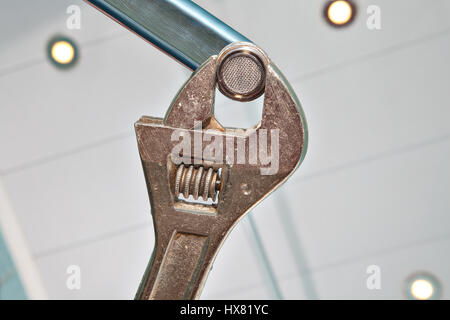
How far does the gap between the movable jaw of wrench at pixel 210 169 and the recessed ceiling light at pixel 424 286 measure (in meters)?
1.52

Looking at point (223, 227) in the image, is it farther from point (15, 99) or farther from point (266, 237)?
point (15, 99)

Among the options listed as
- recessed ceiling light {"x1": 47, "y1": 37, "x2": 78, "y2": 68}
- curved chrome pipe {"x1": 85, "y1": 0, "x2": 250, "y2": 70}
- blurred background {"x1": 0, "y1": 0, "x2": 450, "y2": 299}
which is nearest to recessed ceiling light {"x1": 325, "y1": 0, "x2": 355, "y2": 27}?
blurred background {"x1": 0, "y1": 0, "x2": 450, "y2": 299}

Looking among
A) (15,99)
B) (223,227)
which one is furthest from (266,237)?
(223,227)

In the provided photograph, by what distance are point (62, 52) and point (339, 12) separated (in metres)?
0.92

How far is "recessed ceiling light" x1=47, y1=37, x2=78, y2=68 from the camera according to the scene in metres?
1.58

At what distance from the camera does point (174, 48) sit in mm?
360

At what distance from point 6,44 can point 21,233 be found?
645 mm

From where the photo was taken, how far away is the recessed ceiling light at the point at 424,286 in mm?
1680

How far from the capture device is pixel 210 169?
357mm

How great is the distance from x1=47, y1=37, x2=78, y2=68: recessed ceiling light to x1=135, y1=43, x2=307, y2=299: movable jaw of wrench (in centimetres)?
134

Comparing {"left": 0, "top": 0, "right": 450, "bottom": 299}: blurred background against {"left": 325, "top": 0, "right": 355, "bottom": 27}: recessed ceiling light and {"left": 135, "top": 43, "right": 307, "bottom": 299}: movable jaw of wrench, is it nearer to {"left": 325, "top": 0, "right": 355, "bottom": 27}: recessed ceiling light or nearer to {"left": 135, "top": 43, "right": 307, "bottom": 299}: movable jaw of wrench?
{"left": 325, "top": 0, "right": 355, "bottom": 27}: recessed ceiling light

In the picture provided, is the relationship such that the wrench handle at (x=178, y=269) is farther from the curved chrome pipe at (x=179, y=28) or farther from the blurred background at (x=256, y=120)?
the blurred background at (x=256, y=120)

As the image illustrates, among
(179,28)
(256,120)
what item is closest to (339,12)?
(256,120)

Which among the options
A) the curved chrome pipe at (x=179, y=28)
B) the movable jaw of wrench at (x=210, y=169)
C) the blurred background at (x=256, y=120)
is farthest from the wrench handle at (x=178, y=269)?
the blurred background at (x=256, y=120)
